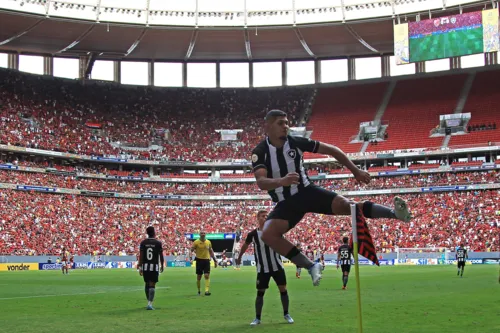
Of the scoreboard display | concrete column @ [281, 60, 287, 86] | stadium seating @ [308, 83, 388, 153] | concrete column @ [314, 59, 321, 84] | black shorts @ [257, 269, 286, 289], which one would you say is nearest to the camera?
black shorts @ [257, 269, 286, 289]

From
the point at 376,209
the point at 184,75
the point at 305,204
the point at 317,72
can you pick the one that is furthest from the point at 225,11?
the point at 376,209

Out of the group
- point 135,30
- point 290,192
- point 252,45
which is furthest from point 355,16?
point 290,192

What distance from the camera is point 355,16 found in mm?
63594

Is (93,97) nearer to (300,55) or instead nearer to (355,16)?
(300,55)

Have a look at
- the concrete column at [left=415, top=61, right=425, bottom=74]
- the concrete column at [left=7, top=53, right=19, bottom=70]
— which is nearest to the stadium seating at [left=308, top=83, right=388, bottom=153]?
the concrete column at [left=415, top=61, right=425, bottom=74]

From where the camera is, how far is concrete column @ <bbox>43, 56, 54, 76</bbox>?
76.9 meters

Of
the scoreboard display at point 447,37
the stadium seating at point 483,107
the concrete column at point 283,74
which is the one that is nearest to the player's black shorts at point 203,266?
the scoreboard display at point 447,37

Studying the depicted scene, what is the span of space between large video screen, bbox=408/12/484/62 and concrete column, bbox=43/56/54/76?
42.3 meters

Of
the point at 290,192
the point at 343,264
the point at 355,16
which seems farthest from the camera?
the point at 355,16

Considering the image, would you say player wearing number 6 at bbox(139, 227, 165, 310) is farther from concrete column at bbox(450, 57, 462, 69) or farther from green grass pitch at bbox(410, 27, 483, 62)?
concrete column at bbox(450, 57, 462, 69)

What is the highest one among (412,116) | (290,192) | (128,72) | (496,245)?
(128,72)

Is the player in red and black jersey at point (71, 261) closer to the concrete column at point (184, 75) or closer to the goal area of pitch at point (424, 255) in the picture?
the goal area of pitch at point (424, 255)

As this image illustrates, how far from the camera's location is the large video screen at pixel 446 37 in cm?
5897

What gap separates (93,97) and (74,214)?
1920 centimetres
